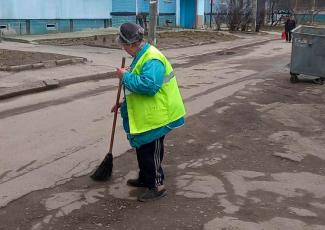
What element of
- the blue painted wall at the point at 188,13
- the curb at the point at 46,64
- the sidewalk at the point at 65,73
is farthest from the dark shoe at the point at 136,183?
the blue painted wall at the point at 188,13

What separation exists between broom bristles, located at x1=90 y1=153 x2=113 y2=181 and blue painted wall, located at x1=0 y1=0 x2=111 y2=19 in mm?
19276

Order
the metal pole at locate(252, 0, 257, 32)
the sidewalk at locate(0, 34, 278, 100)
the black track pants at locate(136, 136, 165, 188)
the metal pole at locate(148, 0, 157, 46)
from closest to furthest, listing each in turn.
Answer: the black track pants at locate(136, 136, 165, 188)
the sidewalk at locate(0, 34, 278, 100)
the metal pole at locate(148, 0, 157, 46)
the metal pole at locate(252, 0, 257, 32)

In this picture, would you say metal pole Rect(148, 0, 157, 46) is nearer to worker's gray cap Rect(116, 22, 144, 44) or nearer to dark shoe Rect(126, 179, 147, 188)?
dark shoe Rect(126, 179, 147, 188)

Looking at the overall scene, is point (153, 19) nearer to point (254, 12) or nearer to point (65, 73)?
point (65, 73)

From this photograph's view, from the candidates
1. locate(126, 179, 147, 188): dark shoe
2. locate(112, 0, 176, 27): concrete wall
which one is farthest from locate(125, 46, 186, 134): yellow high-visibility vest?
locate(112, 0, 176, 27): concrete wall

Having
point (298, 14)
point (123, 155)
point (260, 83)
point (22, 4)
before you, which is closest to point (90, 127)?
point (123, 155)

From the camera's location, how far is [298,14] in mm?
52656

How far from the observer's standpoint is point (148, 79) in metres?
4.48

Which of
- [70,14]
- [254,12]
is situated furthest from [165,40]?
[254,12]

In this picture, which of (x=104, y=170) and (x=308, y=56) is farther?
(x=308, y=56)

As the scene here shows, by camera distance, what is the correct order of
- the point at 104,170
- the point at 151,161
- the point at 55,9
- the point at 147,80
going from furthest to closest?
1. the point at 55,9
2. the point at 104,170
3. the point at 151,161
4. the point at 147,80

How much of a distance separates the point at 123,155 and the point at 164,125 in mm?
1781

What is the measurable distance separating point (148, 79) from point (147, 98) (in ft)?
0.74

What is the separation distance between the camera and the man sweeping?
14.9 ft
